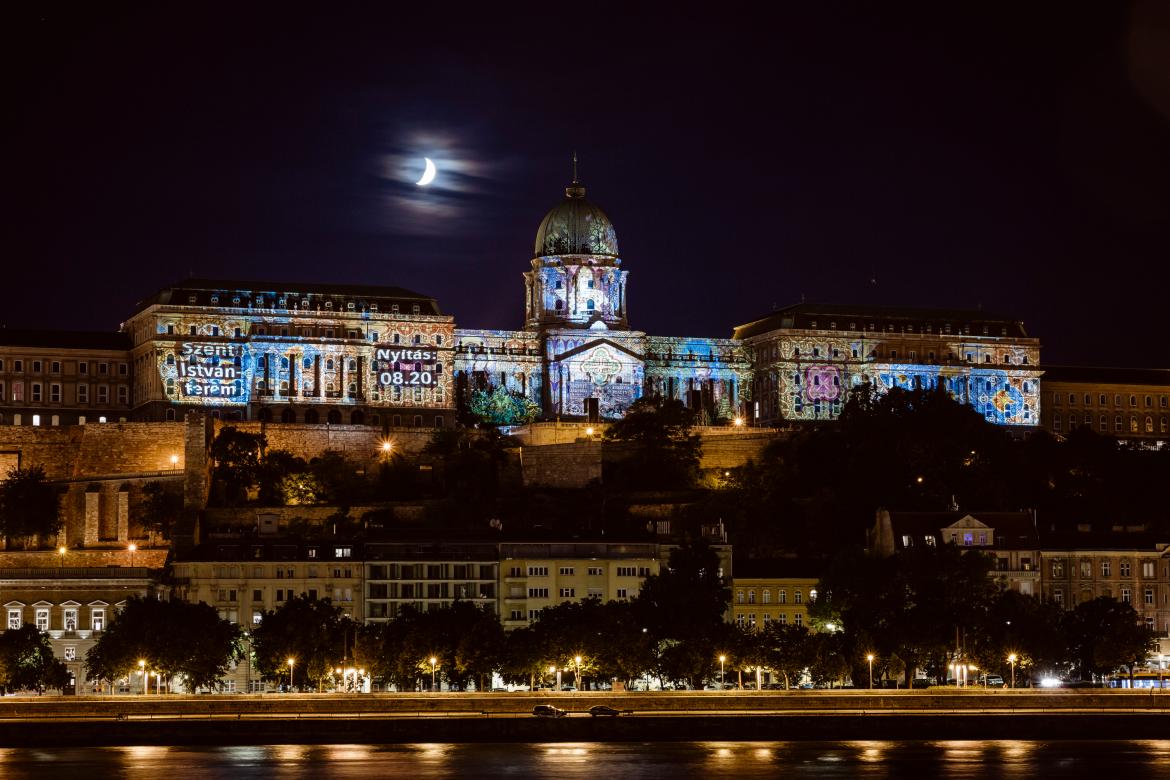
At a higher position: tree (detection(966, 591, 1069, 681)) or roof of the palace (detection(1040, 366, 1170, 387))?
roof of the palace (detection(1040, 366, 1170, 387))

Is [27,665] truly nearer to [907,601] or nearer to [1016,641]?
[907,601]

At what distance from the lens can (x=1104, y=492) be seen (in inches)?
5965

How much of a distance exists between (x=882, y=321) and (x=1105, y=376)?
19.2m

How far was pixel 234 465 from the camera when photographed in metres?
148

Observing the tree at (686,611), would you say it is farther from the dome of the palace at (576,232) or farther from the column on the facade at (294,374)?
the dome of the palace at (576,232)

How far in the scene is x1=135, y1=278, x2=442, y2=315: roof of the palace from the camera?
170 m

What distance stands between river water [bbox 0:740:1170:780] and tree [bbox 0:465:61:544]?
40516 millimetres

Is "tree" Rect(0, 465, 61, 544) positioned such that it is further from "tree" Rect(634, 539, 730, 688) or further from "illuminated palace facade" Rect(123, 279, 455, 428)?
"tree" Rect(634, 539, 730, 688)

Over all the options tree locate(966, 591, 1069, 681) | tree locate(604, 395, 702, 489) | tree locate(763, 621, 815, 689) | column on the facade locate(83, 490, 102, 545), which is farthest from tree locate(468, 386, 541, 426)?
tree locate(966, 591, 1069, 681)

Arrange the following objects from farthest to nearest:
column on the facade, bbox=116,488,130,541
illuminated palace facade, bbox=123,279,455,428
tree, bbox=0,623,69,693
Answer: illuminated palace facade, bbox=123,279,455,428
column on the facade, bbox=116,488,130,541
tree, bbox=0,623,69,693

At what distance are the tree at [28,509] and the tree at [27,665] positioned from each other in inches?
948

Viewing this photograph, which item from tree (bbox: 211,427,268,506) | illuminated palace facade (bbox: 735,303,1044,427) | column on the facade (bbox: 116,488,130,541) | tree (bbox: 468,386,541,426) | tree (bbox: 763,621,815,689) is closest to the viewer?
tree (bbox: 763,621,815,689)

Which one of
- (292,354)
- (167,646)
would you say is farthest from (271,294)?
(167,646)

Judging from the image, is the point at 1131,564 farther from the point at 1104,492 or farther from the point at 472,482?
the point at 472,482
